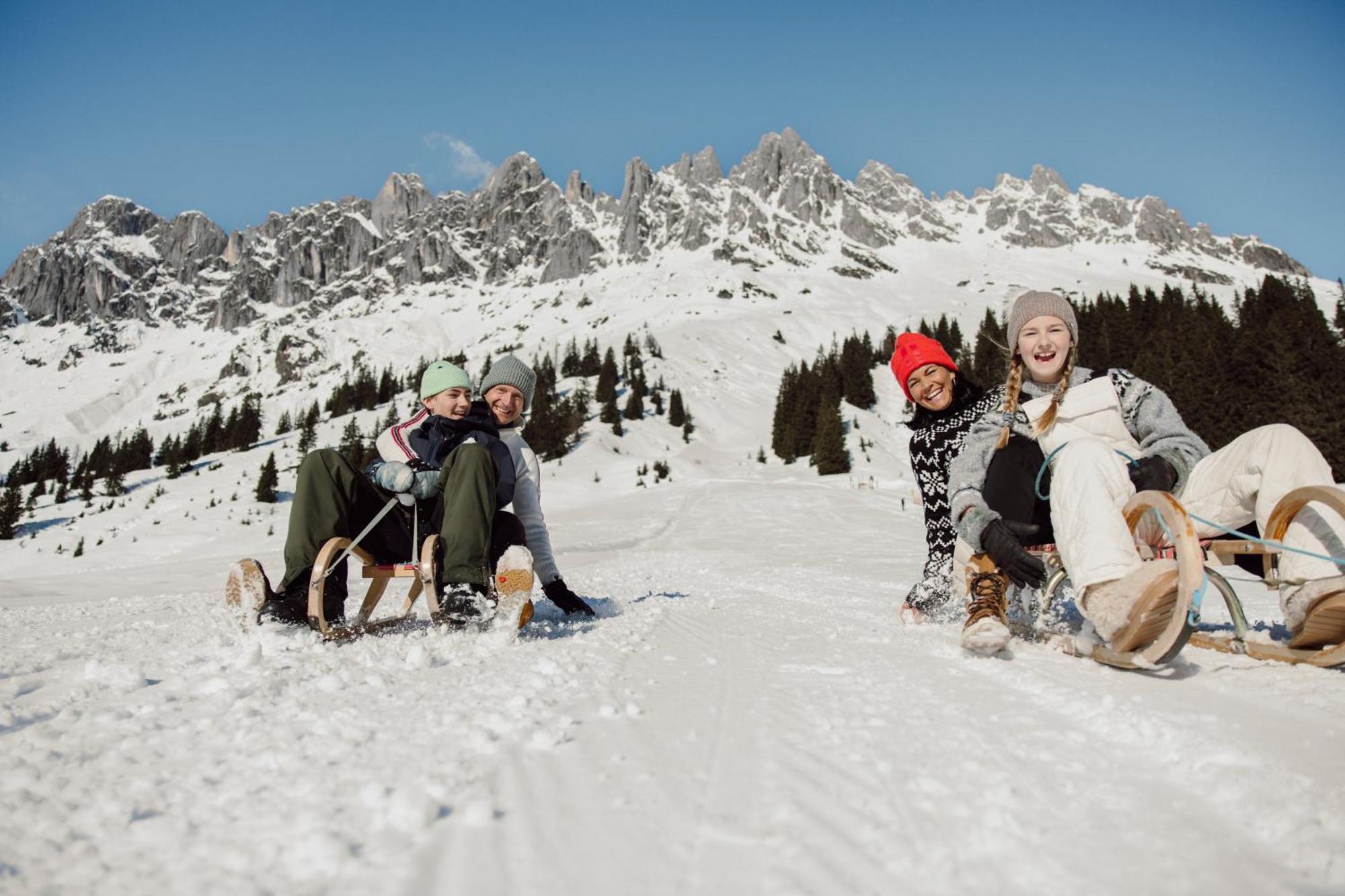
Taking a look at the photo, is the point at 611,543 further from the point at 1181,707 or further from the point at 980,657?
the point at 1181,707

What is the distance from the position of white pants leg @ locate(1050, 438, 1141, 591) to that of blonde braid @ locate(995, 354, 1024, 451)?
58 centimetres

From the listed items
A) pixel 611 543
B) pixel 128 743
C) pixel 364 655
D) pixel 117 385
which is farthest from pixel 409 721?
pixel 117 385

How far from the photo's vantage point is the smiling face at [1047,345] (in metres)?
3.58

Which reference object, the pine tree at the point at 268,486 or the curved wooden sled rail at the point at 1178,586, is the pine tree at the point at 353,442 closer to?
the pine tree at the point at 268,486

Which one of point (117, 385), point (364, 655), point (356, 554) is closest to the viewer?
point (364, 655)

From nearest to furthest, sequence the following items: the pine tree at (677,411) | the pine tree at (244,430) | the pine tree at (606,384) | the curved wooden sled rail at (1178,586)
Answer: the curved wooden sled rail at (1178,586), the pine tree at (677,411), the pine tree at (606,384), the pine tree at (244,430)

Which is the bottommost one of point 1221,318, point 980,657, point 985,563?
point 980,657

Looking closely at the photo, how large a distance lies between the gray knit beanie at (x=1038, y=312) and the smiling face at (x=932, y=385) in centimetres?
54

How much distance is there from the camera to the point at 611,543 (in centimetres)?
1492

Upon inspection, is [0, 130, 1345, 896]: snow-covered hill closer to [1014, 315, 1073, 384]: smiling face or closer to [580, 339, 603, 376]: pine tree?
[1014, 315, 1073, 384]: smiling face

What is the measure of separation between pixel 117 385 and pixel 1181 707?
807 feet

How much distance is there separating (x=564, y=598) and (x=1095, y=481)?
3036 mm

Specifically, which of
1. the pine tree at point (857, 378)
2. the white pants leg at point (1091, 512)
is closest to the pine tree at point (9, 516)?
the white pants leg at point (1091, 512)

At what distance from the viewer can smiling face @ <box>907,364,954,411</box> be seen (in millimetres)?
4359
